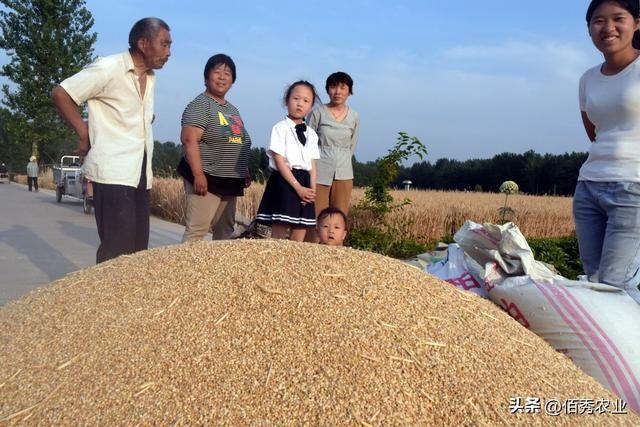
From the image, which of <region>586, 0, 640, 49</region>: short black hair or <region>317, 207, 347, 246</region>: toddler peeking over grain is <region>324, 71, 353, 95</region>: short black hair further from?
<region>586, 0, 640, 49</region>: short black hair

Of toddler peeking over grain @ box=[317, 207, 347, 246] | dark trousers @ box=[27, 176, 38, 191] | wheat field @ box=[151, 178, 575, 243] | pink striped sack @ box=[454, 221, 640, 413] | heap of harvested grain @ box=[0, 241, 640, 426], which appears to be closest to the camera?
heap of harvested grain @ box=[0, 241, 640, 426]

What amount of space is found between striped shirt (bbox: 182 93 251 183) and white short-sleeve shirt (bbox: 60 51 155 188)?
0.66m

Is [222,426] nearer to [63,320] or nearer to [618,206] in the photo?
[63,320]

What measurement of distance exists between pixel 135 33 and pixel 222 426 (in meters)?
2.45

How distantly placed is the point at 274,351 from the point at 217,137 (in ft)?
8.10

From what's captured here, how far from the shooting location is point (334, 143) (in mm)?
5055

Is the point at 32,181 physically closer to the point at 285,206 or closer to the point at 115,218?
the point at 285,206

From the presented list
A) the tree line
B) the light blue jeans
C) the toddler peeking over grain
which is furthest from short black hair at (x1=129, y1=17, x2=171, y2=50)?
the tree line

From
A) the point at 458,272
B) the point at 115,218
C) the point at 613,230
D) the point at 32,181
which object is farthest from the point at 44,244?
the point at 32,181

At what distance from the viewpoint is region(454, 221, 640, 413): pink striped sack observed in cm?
243

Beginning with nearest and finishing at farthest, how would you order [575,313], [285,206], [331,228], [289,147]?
1. [575,313]
2. [331,228]
3. [285,206]
4. [289,147]

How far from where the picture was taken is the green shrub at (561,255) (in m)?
6.82

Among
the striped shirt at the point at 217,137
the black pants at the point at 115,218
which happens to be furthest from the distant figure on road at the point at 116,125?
the striped shirt at the point at 217,137

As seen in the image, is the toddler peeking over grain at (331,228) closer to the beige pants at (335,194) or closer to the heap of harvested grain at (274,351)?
the beige pants at (335,194)
